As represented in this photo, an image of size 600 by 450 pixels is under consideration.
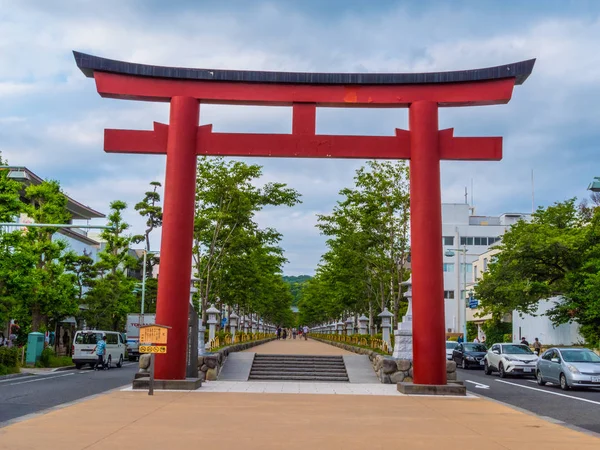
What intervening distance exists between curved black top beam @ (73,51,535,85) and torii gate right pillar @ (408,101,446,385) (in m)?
1.23

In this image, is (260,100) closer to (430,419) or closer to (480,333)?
(430,419)

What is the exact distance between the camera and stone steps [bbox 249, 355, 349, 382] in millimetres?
22094

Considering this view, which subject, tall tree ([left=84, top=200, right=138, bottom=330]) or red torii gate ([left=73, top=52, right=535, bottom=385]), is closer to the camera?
red torii gate ([left=73, top=52, right=535, bottom=385])

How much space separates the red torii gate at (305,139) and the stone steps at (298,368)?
569 centimetres

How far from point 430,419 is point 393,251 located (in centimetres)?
2109

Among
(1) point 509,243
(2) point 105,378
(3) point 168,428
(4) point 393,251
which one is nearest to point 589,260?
(1) point 509,243

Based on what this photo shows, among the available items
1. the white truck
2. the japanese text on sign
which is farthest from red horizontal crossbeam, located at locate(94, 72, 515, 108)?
the white truck

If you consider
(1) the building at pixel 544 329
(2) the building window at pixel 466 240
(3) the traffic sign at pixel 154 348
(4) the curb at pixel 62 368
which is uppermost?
(2) the building window at pixel 466 240

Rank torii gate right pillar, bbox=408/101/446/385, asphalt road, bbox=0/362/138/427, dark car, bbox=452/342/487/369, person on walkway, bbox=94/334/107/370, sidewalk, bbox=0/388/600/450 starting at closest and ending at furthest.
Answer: sidewalk, bbox=0/388/600/450, asphalt road, bbox=0/362/138/427, torii gate right pillar, bbox=408/101/446/385, person on walkway, bbox=94/334/107/370, dark car, bbox=452/342/487/369

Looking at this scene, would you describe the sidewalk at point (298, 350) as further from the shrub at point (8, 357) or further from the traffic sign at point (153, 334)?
the traffic sign at point (153, 334)

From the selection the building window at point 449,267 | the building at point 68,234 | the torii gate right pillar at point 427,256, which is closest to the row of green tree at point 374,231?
the torii gate right pillar at point 427,256

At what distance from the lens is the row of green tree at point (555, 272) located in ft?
102

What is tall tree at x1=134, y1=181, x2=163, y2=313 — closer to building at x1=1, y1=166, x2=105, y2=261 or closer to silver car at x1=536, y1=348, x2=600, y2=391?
building at x1=1, y1=166, x2=105, y2=261

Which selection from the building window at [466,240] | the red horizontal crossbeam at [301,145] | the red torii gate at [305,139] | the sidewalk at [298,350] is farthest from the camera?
the building window at [466,240]
